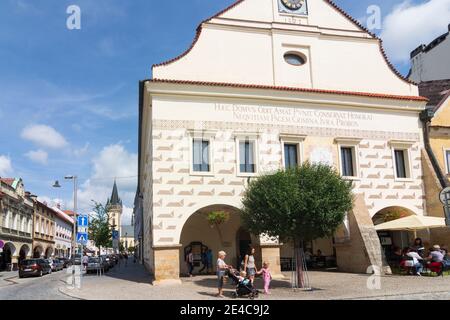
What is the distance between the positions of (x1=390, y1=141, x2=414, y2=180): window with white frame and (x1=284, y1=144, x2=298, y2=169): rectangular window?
224 inches

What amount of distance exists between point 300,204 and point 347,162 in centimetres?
977

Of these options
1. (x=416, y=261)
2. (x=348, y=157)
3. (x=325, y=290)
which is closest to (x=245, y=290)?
(x=325, y=290)

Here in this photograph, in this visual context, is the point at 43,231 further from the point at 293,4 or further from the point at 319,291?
the point at 319,291

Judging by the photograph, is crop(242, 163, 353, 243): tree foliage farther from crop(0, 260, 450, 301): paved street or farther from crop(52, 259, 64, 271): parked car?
crop(52, 259, 64, 271): parked car

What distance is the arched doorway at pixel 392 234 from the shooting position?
2553cm

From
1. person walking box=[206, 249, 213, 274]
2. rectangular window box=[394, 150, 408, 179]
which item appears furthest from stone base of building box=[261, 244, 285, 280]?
rectangular window box=[394, 150, 408, 179]

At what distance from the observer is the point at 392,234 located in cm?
2745

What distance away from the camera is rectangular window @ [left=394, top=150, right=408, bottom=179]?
26.2m

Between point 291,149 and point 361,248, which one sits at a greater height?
point 291,149

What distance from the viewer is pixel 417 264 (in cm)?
2091

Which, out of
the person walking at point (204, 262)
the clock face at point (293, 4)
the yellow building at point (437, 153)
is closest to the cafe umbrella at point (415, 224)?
the yellow building at point (437, 153)
